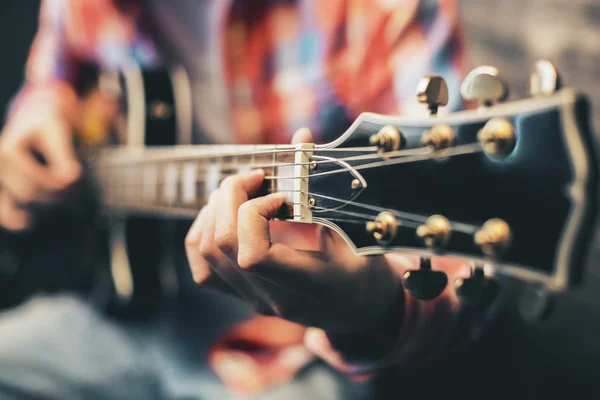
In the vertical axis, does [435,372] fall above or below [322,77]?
below

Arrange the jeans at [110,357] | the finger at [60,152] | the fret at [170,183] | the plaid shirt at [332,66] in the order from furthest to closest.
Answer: the finger at [60,152] → the jeans at [110,357] → the fret at [170,183] → the plaid shirt at [332,66]

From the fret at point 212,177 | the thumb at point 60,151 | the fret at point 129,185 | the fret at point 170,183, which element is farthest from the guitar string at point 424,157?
the thumb at point 60,151

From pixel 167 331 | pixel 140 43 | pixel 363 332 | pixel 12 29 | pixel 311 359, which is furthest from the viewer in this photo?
pixel 12 29

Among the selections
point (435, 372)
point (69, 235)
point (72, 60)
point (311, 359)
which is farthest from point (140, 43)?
point (435, 372)

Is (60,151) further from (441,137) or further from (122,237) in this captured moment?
(441,137)

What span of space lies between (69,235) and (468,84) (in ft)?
3.03

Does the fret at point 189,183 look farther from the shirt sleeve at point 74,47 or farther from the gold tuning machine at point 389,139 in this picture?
the shirt sleeve at point 74,47

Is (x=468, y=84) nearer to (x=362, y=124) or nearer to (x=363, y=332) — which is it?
(x=362, y=124)

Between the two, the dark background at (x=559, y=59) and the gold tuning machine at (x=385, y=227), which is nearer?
the gold tuning machine at (x=385, y=227)

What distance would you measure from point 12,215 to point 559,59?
0.98m

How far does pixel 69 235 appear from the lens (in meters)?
0.99

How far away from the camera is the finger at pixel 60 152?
895 millimetres

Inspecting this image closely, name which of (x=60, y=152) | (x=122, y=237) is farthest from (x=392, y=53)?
(x=60, y=152)

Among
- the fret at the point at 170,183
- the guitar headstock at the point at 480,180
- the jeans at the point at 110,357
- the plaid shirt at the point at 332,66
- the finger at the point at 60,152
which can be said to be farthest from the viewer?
the finger at the point at 60,152
